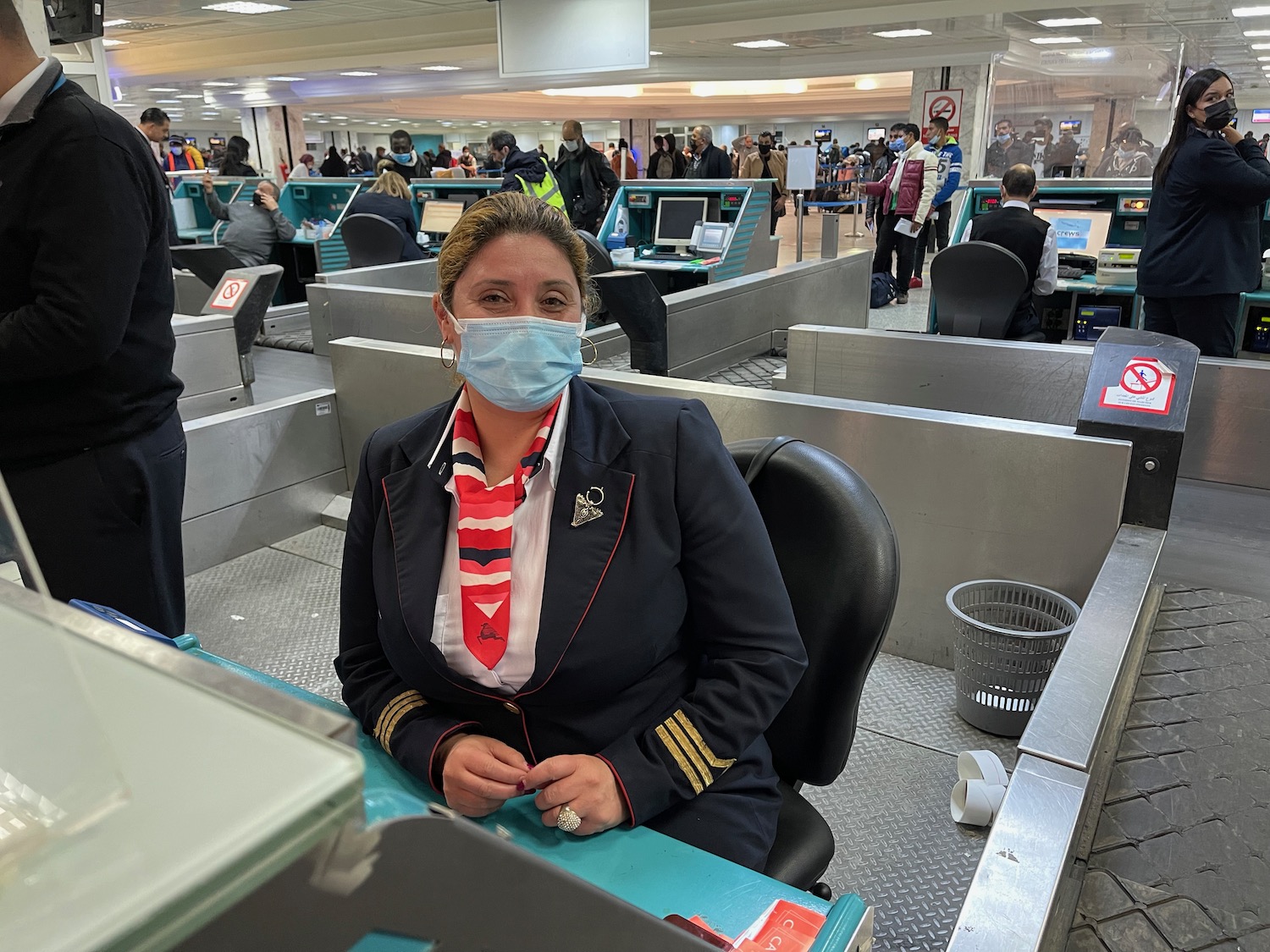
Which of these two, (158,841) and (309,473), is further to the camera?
(309,473)

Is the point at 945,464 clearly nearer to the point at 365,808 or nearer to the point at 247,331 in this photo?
the point at 365,808

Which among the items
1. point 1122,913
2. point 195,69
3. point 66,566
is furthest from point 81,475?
point 195,69

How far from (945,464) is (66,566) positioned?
1826 mm

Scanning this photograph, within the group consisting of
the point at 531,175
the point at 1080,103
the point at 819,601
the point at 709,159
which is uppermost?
the point at 1080,103

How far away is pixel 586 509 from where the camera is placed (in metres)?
1.13

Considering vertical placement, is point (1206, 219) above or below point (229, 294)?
above

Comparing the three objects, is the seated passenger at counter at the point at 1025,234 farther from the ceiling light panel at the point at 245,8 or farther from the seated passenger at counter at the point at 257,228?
the ceiling light panel at the point at 245,8

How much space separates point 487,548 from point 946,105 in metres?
12.9

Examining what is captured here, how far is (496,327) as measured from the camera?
1.27 meters

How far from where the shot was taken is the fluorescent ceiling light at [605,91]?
18766 millimetres

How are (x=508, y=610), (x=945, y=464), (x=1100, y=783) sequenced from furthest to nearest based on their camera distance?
(x=945, y=464), (x=1100, y=783), (x=508, y=610)

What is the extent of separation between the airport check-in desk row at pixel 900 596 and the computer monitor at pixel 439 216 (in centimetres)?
430

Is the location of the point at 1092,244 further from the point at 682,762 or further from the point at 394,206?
the point at 682,762

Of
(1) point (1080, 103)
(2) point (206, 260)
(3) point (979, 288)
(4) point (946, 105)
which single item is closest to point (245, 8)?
(2) point (206, 260)
